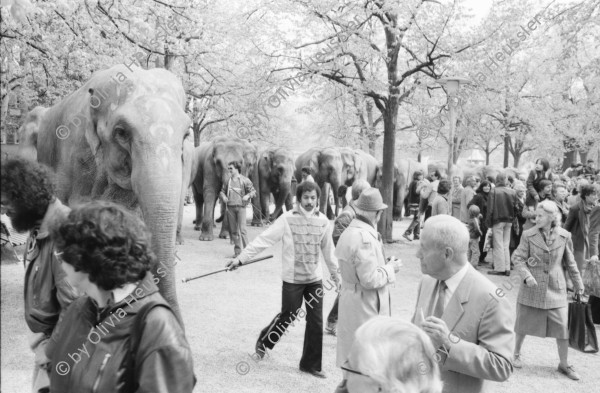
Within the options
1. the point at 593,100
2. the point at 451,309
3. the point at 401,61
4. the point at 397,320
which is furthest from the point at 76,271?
the point at 401,61

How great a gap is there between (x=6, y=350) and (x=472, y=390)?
513 centimetres

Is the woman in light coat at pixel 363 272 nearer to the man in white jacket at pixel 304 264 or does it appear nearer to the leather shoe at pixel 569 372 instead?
the man in white jacket at pixel 304 264

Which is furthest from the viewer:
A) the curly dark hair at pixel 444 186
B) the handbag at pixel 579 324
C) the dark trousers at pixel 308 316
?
the curly dark hair at pixel 444 186

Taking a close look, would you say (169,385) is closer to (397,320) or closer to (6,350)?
(397,320)

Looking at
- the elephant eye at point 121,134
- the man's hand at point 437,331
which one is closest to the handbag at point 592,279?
the man's hand at point 437,331

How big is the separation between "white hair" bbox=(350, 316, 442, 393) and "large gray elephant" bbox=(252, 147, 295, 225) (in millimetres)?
15866

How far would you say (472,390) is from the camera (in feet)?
9.99

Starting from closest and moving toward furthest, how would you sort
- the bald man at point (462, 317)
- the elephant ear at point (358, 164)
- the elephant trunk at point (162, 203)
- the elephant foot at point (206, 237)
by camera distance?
the bald man at point (462, 317)
the elephant trunk at point (162, 203)
the elephant foot at point (206, 237)
the elephant ear at point (358, 164)

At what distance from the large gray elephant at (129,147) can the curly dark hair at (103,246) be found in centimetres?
237

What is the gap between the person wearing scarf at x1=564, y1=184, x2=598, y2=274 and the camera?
867 cm

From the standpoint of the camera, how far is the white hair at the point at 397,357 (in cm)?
198

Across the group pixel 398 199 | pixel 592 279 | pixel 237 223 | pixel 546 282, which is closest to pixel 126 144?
pixel 546 282

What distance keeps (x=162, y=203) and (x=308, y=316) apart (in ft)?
6.22

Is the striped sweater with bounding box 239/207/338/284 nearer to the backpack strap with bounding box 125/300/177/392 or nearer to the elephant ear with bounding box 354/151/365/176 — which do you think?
the backpack strap with bounding box 125/300/177/392
